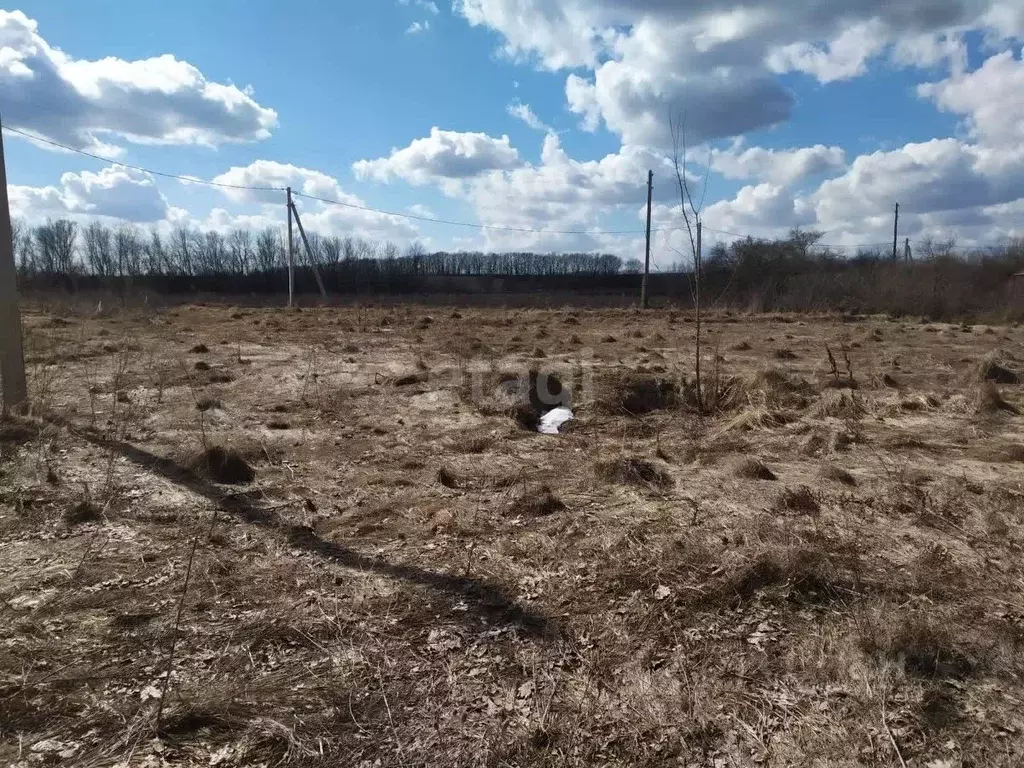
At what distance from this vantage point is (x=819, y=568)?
11.5 feet

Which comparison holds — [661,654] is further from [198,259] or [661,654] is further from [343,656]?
[198,259]

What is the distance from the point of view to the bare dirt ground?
242 cm

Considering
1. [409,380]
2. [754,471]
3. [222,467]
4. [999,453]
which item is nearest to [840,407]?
[999,453]

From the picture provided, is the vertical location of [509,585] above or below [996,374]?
below

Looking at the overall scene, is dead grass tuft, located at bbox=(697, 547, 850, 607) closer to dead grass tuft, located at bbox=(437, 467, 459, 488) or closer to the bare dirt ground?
the bare dirt ground

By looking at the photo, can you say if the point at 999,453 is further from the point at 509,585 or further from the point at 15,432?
the point at 15,432

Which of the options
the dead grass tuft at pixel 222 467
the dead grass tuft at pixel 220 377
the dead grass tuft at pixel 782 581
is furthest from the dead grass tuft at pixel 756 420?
the dead grass tuft at pixel 220 377

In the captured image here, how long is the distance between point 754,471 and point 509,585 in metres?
2.69

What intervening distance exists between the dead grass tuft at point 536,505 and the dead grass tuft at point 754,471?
1644 millimetres

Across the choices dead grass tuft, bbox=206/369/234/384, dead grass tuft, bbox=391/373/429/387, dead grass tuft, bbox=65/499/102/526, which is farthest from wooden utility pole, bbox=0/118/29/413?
dead grass tuft, bbox=391/373/429/387

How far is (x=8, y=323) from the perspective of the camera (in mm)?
6816

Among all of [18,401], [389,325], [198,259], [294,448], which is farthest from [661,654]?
[198,259]

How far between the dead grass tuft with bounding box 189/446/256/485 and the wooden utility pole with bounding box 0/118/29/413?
295 centimetres

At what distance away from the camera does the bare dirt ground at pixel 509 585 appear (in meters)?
2.42
